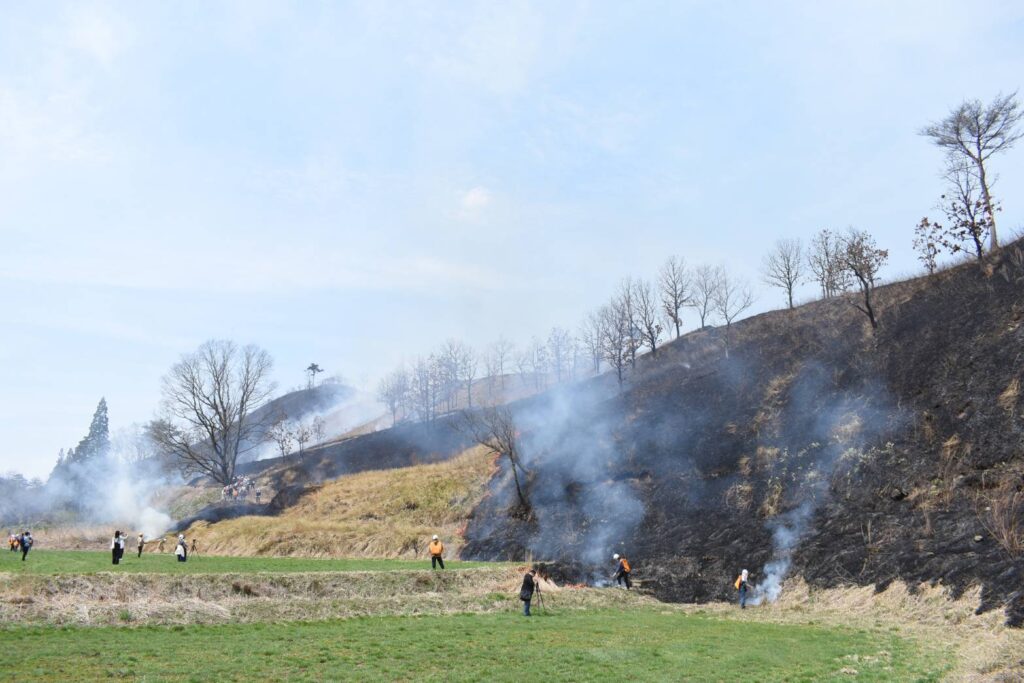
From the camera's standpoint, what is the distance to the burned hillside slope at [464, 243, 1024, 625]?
98.9 ft

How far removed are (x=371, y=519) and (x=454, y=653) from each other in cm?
4249

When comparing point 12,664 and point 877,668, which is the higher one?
point 12,664

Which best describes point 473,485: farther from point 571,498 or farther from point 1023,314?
point 1023,314

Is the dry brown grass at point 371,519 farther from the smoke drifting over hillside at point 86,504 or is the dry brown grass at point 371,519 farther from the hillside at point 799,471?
the smoke drifting over hillside at point 86,504

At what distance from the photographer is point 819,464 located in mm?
39594

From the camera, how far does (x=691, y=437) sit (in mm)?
50719

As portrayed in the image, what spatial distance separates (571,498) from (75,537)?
129 ft

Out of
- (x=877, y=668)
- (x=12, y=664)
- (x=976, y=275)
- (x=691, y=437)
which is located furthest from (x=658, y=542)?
(x=12, y=664)

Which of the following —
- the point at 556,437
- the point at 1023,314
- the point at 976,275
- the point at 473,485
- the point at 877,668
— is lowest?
the point at 877,668

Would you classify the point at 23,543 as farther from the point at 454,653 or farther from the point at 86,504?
the point at 86,504

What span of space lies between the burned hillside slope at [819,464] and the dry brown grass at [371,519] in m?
3.73

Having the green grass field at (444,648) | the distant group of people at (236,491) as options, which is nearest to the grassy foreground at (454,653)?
the green grass field at (444,648)

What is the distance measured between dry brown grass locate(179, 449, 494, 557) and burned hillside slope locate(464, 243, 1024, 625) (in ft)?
12.2

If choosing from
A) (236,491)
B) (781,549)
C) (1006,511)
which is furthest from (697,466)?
(236,491)
